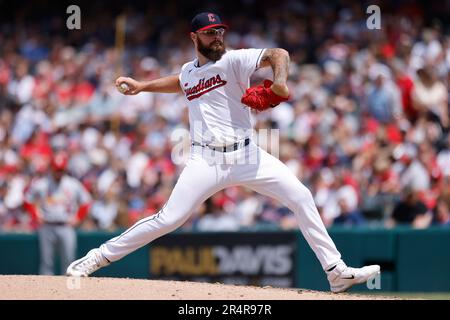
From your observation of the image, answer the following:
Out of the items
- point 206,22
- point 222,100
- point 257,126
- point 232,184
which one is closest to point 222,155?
point 232,184

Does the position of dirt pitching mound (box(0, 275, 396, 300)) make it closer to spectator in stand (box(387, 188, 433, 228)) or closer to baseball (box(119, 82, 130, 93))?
baseball (box(119, 82, 130, 93))

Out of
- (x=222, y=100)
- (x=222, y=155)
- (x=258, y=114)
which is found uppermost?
(x=222, y=100)

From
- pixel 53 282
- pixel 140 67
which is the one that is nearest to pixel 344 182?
pixel 140 67

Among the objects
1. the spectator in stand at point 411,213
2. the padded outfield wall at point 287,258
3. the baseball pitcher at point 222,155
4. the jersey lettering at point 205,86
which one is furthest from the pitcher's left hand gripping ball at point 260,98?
the spectator in stand at point 411,213

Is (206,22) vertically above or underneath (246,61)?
above

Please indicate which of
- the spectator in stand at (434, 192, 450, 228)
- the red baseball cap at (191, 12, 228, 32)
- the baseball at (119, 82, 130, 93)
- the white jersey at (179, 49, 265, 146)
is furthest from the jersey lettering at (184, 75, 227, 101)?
the spectator in stand at (434, 192, 450, 228)

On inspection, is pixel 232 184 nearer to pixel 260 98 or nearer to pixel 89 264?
pixel 260 98

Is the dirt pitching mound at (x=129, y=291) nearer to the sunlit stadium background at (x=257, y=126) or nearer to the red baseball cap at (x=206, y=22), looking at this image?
the red baseball cap at (x=206, y=22)

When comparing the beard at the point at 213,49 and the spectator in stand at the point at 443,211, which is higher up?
the beard at the point at 213,49
